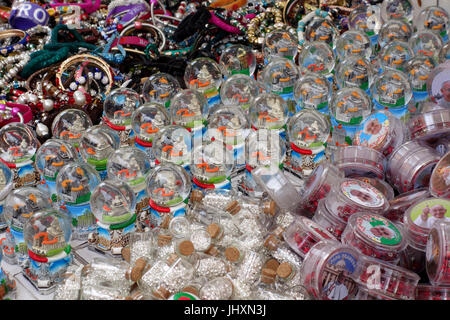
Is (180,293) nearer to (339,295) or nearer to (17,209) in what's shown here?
(339,295)

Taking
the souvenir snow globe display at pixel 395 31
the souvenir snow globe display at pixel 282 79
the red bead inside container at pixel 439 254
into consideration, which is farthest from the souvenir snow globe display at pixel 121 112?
the souvenir snow globe display at pixel 395 31

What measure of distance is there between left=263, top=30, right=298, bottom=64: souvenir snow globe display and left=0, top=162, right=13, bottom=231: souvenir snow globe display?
80.7 inches

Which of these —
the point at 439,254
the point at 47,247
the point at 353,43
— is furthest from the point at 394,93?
the point at 47,247

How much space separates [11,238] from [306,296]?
4.76 feet

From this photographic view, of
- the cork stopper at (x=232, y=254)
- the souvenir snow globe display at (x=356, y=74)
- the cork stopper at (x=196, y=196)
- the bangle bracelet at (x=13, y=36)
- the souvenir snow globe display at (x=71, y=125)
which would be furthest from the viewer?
the bangle bracelet at (x=13, y=36)

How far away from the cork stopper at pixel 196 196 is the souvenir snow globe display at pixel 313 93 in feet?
3.38

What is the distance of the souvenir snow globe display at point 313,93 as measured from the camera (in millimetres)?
3102

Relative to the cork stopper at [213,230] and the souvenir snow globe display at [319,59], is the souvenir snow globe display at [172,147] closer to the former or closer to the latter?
the cork stopper at [213,230]

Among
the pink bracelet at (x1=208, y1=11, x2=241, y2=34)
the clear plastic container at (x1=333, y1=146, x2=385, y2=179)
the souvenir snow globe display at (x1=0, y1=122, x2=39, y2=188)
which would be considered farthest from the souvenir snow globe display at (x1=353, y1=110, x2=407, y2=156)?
the souvenir snow globe display at (x1=0, y1=122, x2=39, y2=188)

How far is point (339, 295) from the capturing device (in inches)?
76.9

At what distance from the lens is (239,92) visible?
10.4ft

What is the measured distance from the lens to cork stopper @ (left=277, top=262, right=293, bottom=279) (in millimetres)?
2064

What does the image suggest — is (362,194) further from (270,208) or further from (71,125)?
(71,125)
